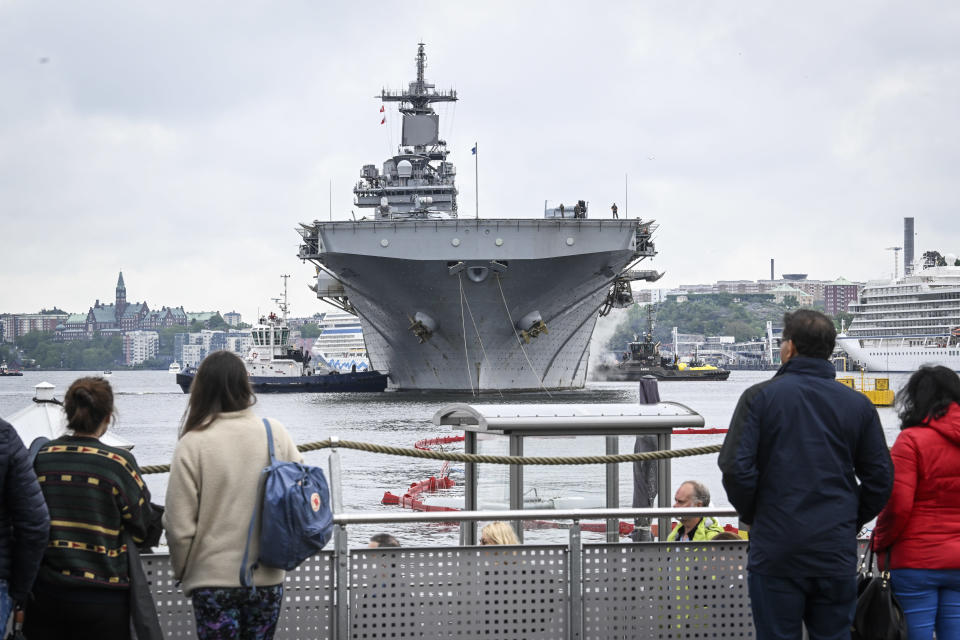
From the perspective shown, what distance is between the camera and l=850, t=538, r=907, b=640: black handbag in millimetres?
3861

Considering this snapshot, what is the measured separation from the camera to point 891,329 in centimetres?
9462

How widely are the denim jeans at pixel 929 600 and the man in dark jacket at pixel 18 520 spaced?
114 inches

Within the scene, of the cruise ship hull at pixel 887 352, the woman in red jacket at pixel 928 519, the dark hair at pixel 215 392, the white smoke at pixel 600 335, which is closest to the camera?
the dark hair at pixel 215 392

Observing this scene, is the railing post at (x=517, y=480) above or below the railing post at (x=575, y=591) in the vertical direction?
above

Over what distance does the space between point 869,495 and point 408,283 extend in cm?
3203

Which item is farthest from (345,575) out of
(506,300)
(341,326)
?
(341,326)

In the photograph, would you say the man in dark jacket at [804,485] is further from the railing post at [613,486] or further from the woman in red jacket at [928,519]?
the railing post at [613,486]

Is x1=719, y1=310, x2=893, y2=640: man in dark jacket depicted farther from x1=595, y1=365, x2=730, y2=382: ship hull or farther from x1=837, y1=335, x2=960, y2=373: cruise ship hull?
x1=595, y1=365, x2=730, y2=382: ship hull

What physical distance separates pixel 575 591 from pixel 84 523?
202 cm

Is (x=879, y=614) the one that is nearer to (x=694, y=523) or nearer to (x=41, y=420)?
(x=694, y=523)

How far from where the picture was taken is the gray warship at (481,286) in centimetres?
3341

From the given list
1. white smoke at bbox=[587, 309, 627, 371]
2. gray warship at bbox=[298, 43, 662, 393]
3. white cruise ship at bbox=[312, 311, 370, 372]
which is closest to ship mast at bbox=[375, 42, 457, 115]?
gray warship at bbox=[298, 43, 662, 393]

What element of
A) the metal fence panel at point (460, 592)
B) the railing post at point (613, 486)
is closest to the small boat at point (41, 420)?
the metal fence panel at point (460, 592)

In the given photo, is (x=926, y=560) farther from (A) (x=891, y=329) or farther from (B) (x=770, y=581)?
(A) (x=891, y=329)
